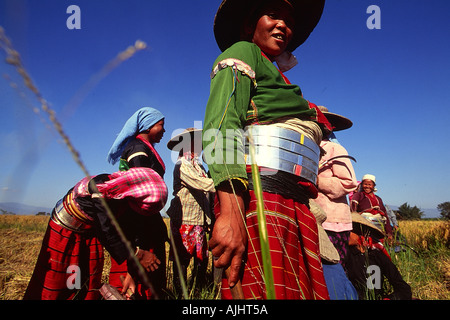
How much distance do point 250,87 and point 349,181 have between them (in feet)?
5.38

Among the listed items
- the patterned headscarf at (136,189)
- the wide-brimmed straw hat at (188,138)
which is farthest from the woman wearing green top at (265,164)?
the wide-brimmed straw hat at (188,138)

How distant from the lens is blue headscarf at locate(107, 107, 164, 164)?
3.31 metres

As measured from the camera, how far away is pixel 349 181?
2502 mm

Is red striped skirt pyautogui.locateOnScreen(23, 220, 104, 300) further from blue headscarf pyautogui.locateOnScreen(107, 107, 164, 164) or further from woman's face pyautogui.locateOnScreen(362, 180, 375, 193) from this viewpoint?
woman's face pyautogui.locateOnScreen(362, 180, 375, 193)

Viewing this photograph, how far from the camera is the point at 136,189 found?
82.5 inches

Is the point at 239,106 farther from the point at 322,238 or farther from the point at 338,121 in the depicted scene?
the point at 338,121

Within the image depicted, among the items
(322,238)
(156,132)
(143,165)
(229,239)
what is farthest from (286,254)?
(156,132)

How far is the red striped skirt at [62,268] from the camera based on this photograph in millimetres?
1979

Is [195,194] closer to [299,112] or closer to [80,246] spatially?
[80,246]

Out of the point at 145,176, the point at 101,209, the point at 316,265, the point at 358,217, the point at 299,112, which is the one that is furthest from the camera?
the point at 358,217

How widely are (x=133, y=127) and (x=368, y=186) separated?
19.9 feet
